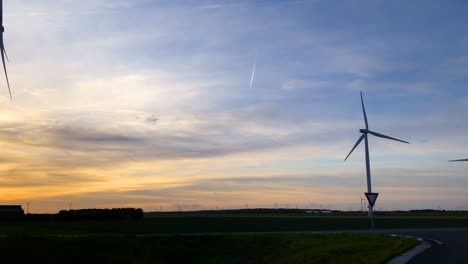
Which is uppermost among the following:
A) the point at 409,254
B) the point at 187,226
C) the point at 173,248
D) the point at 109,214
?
the point at 109,214

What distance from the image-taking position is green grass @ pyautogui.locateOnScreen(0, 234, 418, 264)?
1475 inches

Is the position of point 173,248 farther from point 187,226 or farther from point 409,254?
point 187,226

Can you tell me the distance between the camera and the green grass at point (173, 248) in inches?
1475

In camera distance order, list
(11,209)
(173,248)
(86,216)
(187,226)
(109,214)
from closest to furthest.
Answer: (173,248)
(187,226)
(86,216)
(109,214)
(11,209)

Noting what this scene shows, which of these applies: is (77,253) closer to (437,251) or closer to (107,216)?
(437,251)

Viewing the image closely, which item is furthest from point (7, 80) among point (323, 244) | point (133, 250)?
point (323, 244)

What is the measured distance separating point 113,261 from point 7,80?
16993 millimetres

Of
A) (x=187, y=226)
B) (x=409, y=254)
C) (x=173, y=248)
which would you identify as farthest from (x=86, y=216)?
(x=409, y=254)

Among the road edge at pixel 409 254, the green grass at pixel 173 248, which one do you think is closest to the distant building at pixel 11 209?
the green grass at pixel 173 248

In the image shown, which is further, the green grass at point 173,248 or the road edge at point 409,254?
the green grass at point 173,248

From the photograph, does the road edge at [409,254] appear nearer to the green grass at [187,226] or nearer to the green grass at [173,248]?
the green grass at [173,248]

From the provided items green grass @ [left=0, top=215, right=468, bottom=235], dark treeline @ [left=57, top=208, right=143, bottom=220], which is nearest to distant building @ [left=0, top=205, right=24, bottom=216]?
dark treeline @ [left=57, top=208, right=143, bottom=220]

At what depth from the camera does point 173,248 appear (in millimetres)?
42469

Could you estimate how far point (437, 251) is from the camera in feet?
85.6
